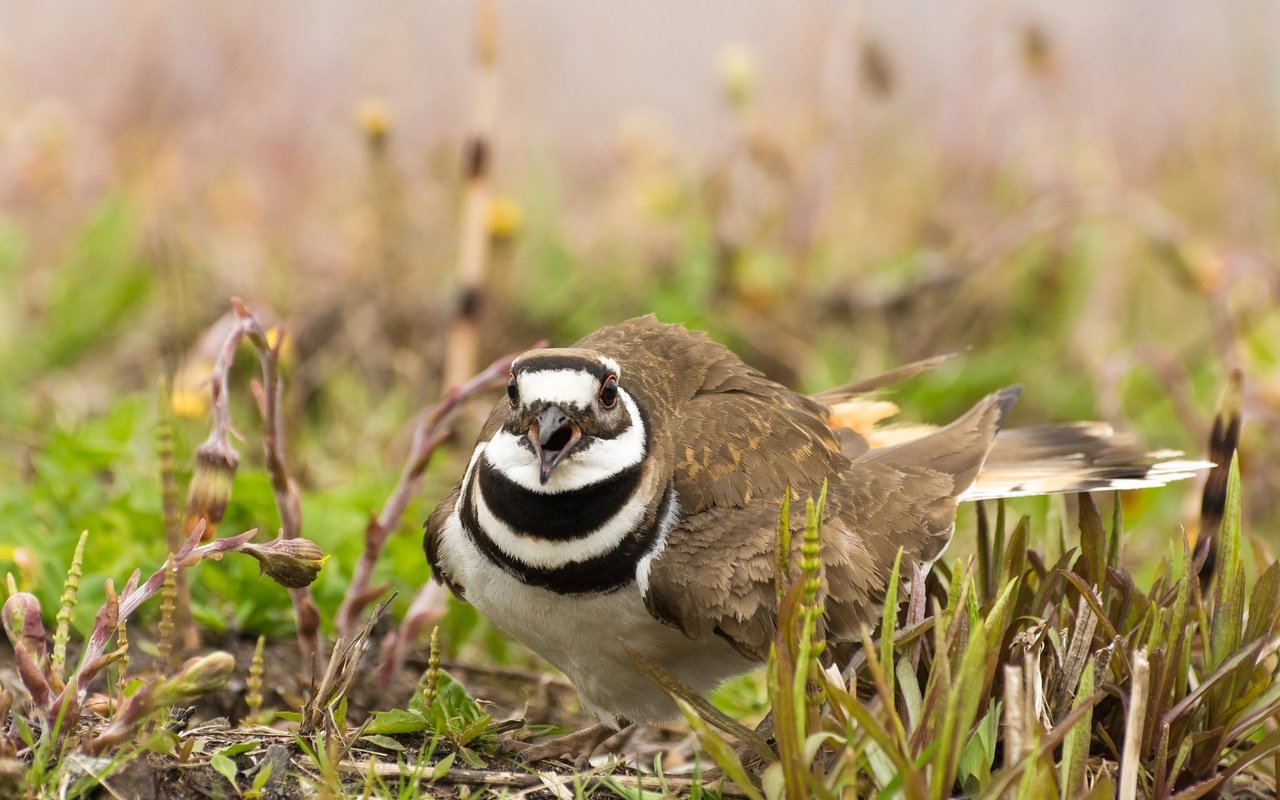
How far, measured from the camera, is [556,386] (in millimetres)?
2902

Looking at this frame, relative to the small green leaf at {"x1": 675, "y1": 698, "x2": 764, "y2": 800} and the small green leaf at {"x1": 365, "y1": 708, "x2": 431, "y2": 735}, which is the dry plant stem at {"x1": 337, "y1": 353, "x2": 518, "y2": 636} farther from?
the small green leaf at {"x1": 675, "y1": 698, "x2": 764, "y2": 800}

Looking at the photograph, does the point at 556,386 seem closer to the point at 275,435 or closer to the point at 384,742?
the point at 275,435


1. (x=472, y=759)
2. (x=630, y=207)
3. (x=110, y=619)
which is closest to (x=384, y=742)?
(x=472, y=759)

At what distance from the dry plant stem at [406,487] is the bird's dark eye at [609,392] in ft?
1.13

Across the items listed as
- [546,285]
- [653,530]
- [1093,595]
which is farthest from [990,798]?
[546,285]

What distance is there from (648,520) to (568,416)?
29 cm

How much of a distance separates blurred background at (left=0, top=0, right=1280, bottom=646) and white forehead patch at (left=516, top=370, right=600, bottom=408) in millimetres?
1516

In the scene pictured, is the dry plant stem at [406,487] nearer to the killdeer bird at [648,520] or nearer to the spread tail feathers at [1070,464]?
the killdeer bird at [648,520]

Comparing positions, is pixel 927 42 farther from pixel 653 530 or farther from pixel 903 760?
pixel 903 760

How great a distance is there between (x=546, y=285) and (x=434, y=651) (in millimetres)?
3712

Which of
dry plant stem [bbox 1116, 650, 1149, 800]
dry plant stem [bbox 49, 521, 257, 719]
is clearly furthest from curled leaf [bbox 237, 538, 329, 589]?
dry plant stem [bbox 1116, 650, 1149, 800]

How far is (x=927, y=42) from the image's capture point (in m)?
8.59

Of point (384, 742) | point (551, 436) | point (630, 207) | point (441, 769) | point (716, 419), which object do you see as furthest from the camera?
point (630, 207)

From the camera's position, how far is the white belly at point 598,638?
296cm
